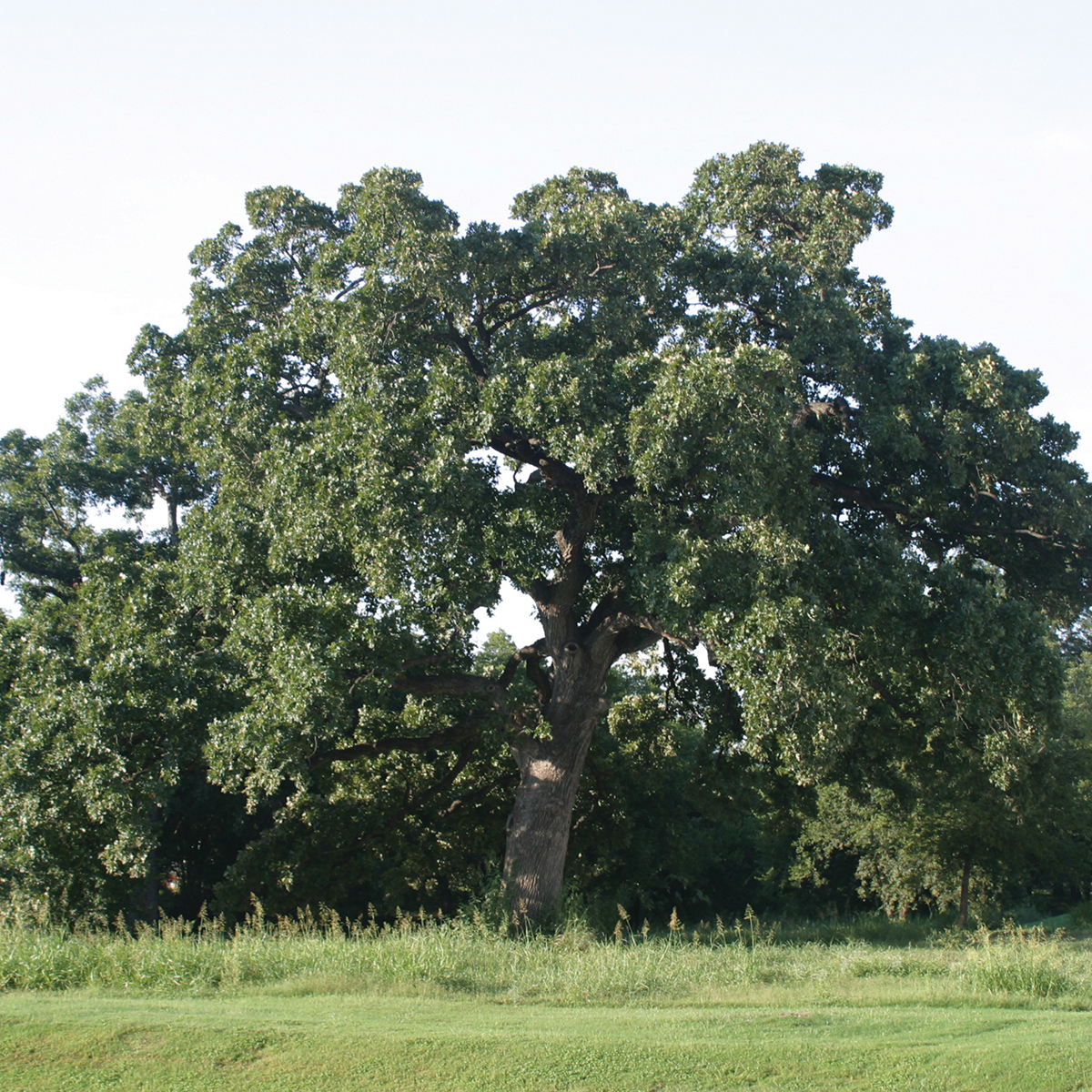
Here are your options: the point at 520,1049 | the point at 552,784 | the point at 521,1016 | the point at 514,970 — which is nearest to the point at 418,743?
the point at 552,784

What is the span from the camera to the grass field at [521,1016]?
23.4 feet

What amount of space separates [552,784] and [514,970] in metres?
6.48

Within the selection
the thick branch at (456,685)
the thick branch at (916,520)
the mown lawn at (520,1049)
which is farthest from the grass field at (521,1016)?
the thick branch at (916,520)

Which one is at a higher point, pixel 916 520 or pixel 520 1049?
pixel 916 520

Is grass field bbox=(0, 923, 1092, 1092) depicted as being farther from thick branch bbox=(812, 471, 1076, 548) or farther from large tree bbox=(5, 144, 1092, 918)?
thick branch bbox=(812, 471, 1076, 548)

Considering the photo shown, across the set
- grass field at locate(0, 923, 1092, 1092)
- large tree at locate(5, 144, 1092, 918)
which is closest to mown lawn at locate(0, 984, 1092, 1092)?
grass field at locate(0, 923, 1092, 1092)

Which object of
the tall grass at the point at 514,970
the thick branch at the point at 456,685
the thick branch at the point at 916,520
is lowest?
the tall grass at the point at 514,970

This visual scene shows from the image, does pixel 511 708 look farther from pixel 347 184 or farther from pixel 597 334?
pixel 347 184

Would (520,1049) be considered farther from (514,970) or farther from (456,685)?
(456,685)

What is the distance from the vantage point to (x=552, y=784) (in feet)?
57.7

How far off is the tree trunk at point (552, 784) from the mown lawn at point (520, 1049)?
800cm

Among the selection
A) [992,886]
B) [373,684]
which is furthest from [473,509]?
[992,886]

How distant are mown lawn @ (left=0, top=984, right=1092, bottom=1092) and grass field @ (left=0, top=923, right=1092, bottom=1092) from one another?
20 millimetres

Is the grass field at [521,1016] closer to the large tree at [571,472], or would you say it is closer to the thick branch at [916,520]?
the large tree at [571,472]
